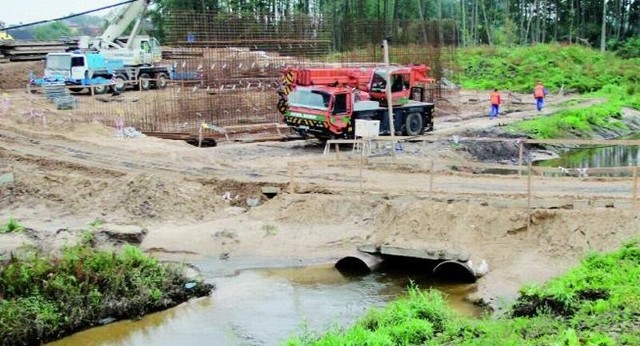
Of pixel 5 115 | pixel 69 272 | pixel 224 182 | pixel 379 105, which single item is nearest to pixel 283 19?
pixel 379 105

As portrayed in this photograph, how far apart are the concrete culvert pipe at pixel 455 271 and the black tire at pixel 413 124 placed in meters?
12.4

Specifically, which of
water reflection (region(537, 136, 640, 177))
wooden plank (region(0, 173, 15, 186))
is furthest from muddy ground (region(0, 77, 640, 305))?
water reflection (region(537, 136, 640, 177))

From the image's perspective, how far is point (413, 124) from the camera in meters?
27.9

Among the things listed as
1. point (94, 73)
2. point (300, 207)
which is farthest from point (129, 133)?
point (94, 73)

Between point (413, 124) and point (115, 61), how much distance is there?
17781mm

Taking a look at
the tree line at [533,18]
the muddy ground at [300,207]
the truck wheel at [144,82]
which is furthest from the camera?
the tree line at [533,18]

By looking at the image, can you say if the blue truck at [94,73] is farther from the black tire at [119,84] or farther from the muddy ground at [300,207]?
the muddy ground at [300,207]

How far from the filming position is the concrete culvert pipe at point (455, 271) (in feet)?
49.4

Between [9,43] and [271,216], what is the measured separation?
33705 mm

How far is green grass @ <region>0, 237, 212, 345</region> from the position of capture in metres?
12.8

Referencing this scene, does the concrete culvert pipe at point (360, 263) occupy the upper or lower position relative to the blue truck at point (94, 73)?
lower

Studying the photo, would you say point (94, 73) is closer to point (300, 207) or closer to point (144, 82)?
point (144, 82)

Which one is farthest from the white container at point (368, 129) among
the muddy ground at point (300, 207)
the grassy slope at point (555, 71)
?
the grassy slope at point (555, 71)

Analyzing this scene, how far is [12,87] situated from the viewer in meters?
39.4
